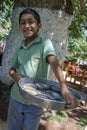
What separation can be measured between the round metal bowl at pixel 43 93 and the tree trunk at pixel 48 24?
7.33 feet

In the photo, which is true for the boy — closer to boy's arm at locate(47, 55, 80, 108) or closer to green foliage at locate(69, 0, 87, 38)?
boy's arm at locate(47, 55, 80, 108)

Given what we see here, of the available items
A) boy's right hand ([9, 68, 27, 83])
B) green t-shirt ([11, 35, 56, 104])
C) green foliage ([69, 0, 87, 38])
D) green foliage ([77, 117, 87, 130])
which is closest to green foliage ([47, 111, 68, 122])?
green foliage ([77, 117, 87, 130])

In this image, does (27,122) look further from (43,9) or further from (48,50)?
(43,9)

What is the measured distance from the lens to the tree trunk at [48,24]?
4.73 m

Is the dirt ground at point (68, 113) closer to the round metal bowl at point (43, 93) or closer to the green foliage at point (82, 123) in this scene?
the green foliage at point (82, 123)

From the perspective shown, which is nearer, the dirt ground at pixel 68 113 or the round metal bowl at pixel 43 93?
the round metal bowl at pixel 43 93

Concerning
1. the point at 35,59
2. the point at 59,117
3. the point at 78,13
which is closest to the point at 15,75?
the point at 35,59

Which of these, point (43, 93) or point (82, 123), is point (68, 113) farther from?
point (43, 93)

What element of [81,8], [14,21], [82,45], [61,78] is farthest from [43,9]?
[82,45]

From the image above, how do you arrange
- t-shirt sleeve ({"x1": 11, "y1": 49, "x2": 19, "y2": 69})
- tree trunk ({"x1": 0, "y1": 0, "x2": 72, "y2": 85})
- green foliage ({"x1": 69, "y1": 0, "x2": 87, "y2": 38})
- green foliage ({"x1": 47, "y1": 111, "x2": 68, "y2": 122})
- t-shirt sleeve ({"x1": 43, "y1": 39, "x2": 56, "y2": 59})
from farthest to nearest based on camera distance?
green foliage ({"x1": 69, "y1": 0, "x2": 87, "y2": 38}) < green foliage ({"x1": 47, "y1": 111, "x2": 68, "y2": 122}) < tree trunk ({"x1": 0, "y1": 0, "x2": 72, "y2": 85}) < t-shirt sleeve ({"x1": 11, "y1": 49, "x2": 19, "y2": 69}) < t-shirt sleeve ({"x1": 43, "y1": 39, "x2": 56, "y2": 59})

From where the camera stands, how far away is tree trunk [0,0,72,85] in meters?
4.73

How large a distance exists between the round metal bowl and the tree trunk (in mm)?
2234

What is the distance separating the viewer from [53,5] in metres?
4.71

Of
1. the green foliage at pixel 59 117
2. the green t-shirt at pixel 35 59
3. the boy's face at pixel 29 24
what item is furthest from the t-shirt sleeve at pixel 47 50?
the green foliage at pixel 59 117
